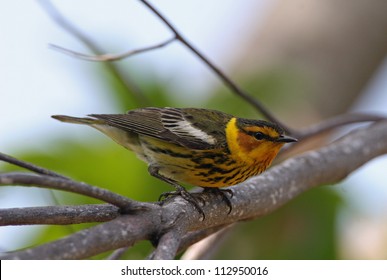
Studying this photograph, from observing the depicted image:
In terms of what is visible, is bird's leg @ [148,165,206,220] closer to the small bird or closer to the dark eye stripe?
the small bird

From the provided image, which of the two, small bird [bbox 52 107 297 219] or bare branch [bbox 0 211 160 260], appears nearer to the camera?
bare branch [bbox 0 211 160 260]

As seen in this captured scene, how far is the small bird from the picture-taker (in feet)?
12.2

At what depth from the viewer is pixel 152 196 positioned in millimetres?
4383

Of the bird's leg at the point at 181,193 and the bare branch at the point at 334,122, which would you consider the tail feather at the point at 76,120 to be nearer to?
the bird's leg at the point at 181,193

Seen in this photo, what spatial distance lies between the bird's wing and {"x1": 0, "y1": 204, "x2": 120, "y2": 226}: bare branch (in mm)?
1281

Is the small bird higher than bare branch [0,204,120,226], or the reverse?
the small bird

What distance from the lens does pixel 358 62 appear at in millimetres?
5797

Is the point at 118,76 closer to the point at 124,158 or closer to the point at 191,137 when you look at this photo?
the point at 124,158

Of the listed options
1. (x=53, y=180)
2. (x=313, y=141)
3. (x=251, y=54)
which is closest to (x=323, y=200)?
(x=313, y=141)

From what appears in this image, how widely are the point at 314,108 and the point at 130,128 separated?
2.16 m

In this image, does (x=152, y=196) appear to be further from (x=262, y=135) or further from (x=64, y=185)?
(x=64, y=185)

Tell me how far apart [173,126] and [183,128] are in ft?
0.24

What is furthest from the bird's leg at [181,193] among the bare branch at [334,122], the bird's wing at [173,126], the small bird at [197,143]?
the bare branch at [334,122]

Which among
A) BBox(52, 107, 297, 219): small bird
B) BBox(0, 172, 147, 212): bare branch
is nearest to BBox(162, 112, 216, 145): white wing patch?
BBox(52, 107, 297, 219): small bird
